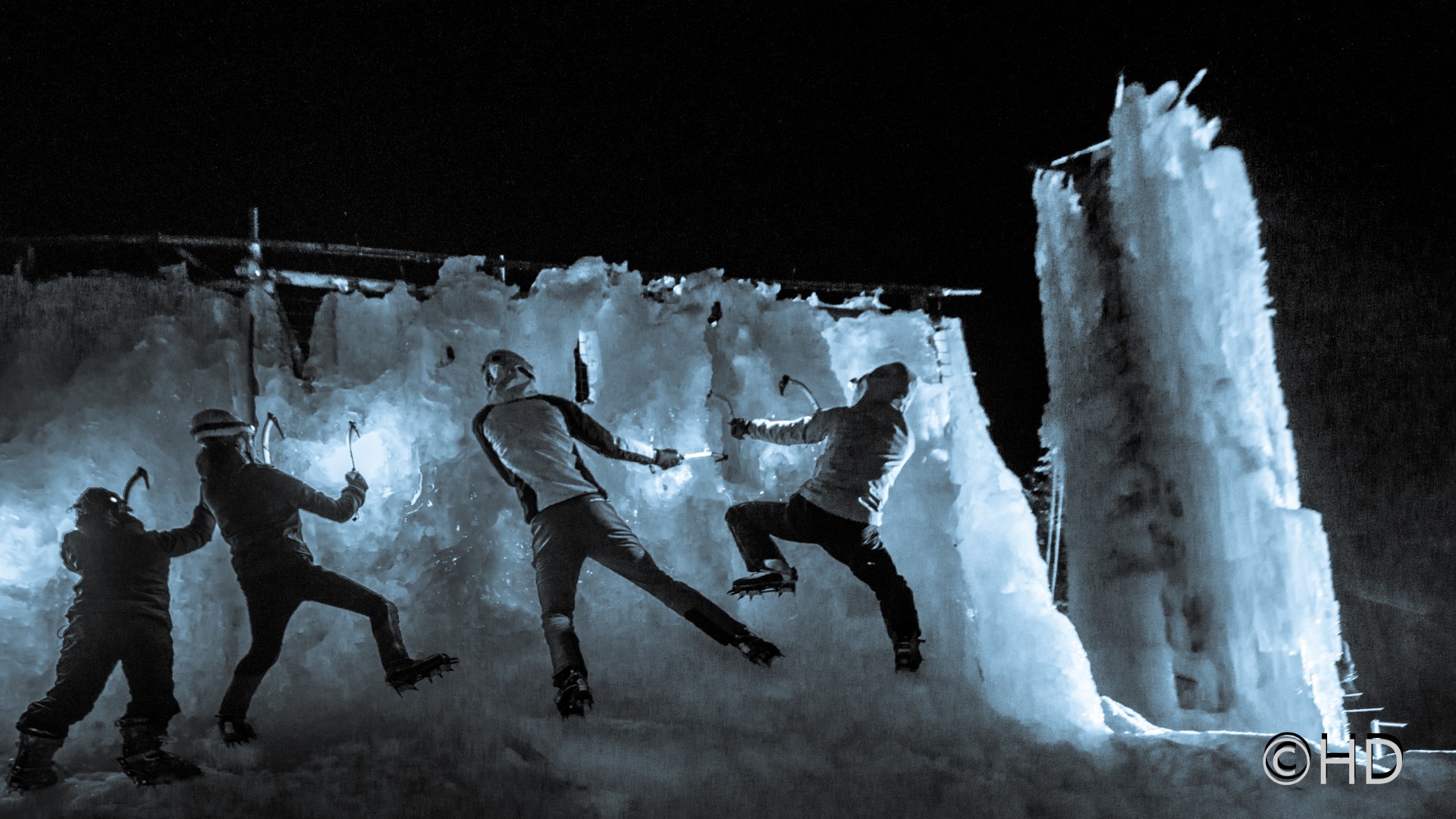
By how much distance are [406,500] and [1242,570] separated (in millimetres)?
6790

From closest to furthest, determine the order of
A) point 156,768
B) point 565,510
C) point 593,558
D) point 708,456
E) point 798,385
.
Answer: point 156,768, point 565,510, point 593,558, point 708,456, point 798,385

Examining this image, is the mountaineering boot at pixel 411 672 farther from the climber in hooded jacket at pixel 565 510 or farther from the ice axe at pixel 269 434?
the ice axe at pixel 269 434

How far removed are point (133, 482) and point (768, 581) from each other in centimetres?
394

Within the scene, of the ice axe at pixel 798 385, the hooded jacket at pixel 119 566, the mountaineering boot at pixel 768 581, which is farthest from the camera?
the ice axe at pixel 798 385

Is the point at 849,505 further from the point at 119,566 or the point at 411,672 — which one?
the point at 119,566

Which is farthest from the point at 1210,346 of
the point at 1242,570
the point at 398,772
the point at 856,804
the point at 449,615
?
Result: the point at 398,772

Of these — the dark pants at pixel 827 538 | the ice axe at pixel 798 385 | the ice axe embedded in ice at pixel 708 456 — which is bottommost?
the dark pants at pixel 827 538

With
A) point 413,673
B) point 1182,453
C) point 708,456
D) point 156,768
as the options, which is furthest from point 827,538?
point 156,768

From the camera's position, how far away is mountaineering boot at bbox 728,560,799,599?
5875 mm

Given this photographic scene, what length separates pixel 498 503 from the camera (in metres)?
6.39

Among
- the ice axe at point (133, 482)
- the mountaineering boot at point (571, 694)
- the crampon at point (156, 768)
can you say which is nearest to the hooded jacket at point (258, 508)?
the ice axe at point (133, 482)

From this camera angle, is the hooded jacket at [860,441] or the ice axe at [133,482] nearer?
the ice axe at [133,482]
